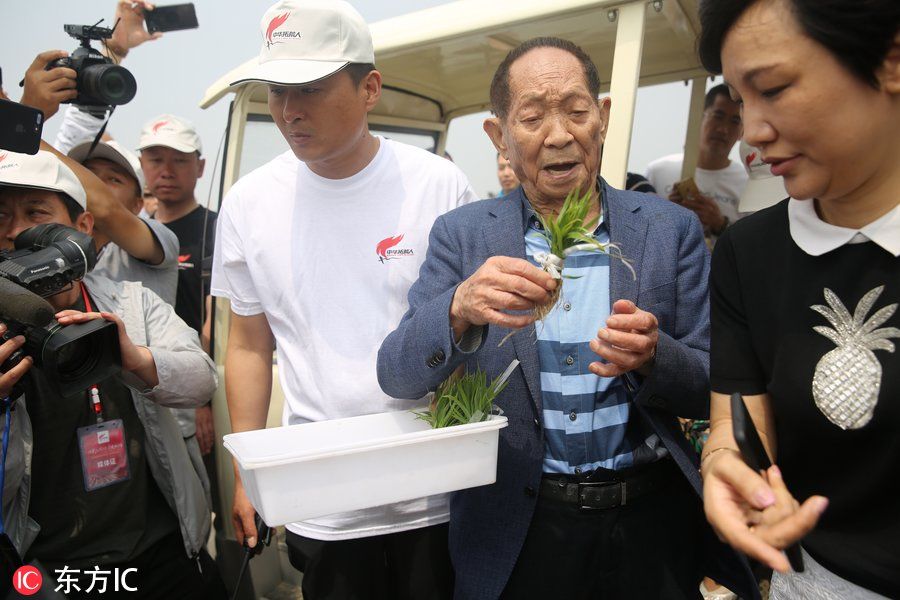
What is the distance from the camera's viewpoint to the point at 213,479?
148 inches

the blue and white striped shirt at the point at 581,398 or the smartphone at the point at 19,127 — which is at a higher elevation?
the smartphone at the point at 19,127

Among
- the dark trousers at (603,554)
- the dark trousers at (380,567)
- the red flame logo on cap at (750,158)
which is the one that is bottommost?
the dark trousers at (380,567)

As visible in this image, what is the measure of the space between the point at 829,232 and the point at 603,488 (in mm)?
826

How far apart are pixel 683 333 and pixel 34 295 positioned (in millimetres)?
1795

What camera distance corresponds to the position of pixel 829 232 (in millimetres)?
1215

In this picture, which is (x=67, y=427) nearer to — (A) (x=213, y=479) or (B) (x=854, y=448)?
(A) (x=213, y=479)

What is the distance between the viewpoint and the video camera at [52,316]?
189 cm

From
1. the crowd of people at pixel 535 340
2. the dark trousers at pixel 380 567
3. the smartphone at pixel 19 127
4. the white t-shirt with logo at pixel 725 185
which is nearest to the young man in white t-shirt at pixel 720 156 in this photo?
the white t-shirt with logo at pixel 725 185

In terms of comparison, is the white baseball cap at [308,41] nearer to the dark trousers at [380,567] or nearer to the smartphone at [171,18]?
the dark trousers at [380,567]

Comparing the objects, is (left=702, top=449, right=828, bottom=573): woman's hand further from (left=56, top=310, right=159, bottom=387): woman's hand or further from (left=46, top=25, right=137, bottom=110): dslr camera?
(left=46, top=25, right=137, bottom=110): dslr camera

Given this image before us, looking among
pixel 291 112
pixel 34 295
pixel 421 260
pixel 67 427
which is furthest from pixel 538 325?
pixel 67 427

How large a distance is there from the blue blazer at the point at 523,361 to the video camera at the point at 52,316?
3.02 feet

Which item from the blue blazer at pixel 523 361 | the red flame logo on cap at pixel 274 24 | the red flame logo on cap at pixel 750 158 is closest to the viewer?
the blue blazer at pixel 523 361

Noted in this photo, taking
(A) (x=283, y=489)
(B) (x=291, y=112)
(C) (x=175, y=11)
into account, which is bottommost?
(A) (x=283, y=489)
